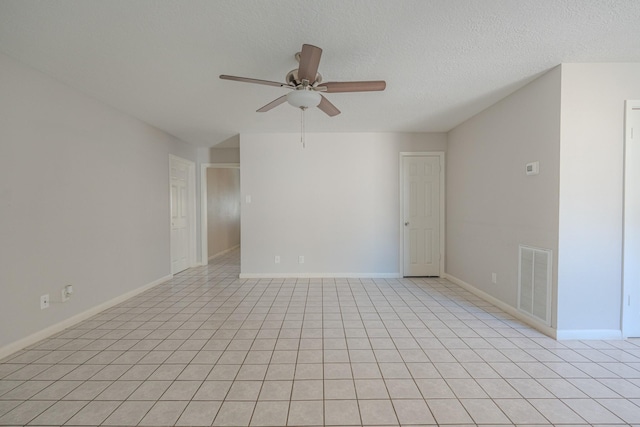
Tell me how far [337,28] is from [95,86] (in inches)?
102

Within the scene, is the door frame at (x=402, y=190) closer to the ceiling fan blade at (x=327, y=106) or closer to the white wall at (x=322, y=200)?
the white wall at (x=322, y=200)

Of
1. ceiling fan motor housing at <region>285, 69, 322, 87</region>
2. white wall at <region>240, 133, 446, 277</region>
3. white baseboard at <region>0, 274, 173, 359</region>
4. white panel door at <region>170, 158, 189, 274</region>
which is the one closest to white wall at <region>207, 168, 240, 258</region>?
white panel door at <region>170, 158, 189, 274</region>

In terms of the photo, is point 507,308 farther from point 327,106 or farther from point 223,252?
point 223,252

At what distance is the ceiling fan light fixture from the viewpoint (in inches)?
80.3

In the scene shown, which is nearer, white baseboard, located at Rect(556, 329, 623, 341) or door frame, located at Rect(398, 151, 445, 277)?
white baseboard, located at Rect(556, 329, 623, 341)

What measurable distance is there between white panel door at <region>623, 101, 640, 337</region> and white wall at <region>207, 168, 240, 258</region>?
6.26m

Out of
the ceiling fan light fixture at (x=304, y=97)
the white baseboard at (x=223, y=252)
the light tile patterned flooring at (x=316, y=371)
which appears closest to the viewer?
the light tile patterned flooring at (x=316, y=371)

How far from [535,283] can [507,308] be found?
56 cm

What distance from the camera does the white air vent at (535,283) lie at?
248 cm

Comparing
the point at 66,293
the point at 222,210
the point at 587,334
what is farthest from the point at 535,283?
the point at 222,210

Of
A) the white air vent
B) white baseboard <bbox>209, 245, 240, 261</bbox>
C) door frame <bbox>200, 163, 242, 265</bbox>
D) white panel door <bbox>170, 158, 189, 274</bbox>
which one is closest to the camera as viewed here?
the white air vent

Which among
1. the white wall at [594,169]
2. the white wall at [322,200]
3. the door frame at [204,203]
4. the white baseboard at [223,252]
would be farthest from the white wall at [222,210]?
the white wall at [594,169]

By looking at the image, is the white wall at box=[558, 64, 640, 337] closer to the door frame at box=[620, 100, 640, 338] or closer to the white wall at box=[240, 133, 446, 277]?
the door frame at box=[620, 100, 640, 338]

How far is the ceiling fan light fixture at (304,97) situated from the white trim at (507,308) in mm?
2959
